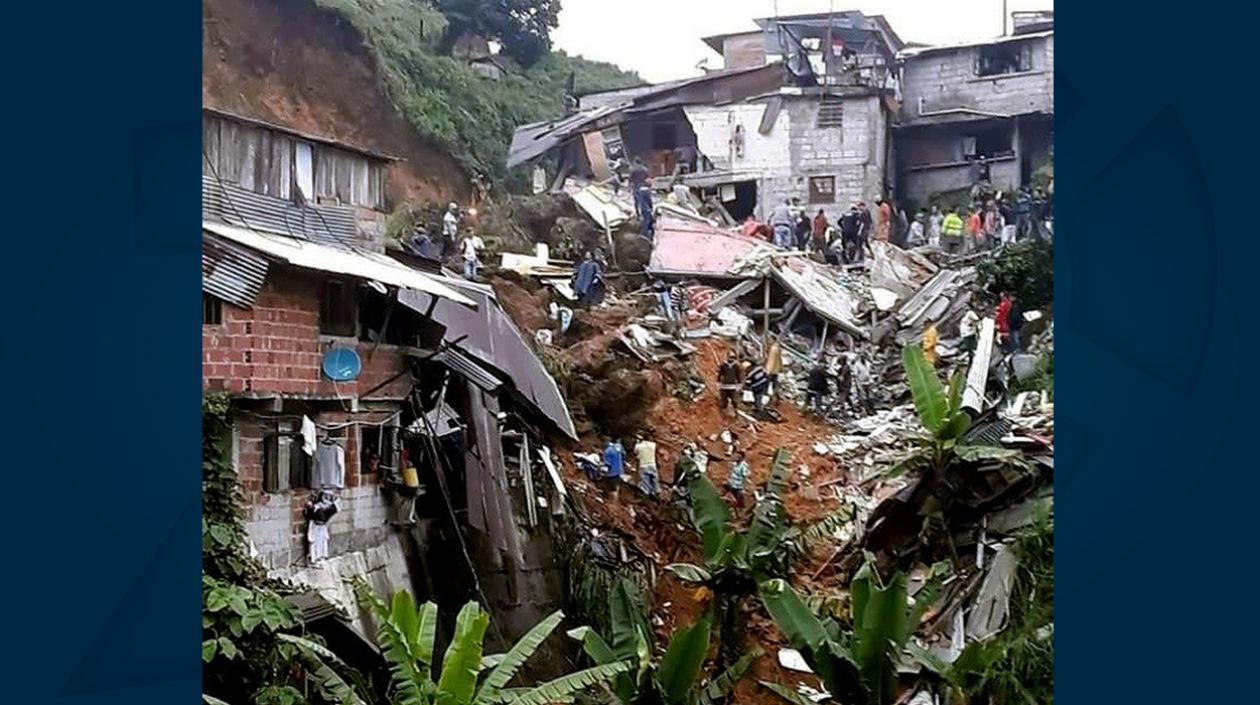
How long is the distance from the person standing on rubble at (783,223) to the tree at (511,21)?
0.77 meters

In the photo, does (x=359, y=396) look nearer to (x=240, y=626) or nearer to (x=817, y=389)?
(x=240, y=626)

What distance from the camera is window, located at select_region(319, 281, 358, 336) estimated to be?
3.03 metres

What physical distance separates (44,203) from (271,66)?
67 cm

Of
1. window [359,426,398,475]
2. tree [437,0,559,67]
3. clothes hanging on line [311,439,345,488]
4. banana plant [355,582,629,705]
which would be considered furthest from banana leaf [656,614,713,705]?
tree [437,0,559,67]

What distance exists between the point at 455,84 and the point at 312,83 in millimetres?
379

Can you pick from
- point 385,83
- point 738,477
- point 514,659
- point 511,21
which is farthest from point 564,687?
point 511,21

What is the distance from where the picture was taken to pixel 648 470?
122 inches

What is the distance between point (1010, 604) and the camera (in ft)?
9.55

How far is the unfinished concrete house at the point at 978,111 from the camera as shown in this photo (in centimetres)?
301

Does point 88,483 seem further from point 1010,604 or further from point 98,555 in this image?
point 1010,604

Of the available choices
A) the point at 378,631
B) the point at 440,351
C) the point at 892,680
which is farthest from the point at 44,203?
the point at 892,680

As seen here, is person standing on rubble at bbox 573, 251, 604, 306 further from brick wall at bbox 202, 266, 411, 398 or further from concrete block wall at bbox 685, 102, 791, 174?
brick wall at bbox 202, 266, 411, 398

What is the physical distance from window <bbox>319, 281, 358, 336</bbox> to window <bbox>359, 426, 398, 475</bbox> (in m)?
0.27

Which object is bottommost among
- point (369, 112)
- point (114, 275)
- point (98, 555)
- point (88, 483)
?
point (98, 555)
